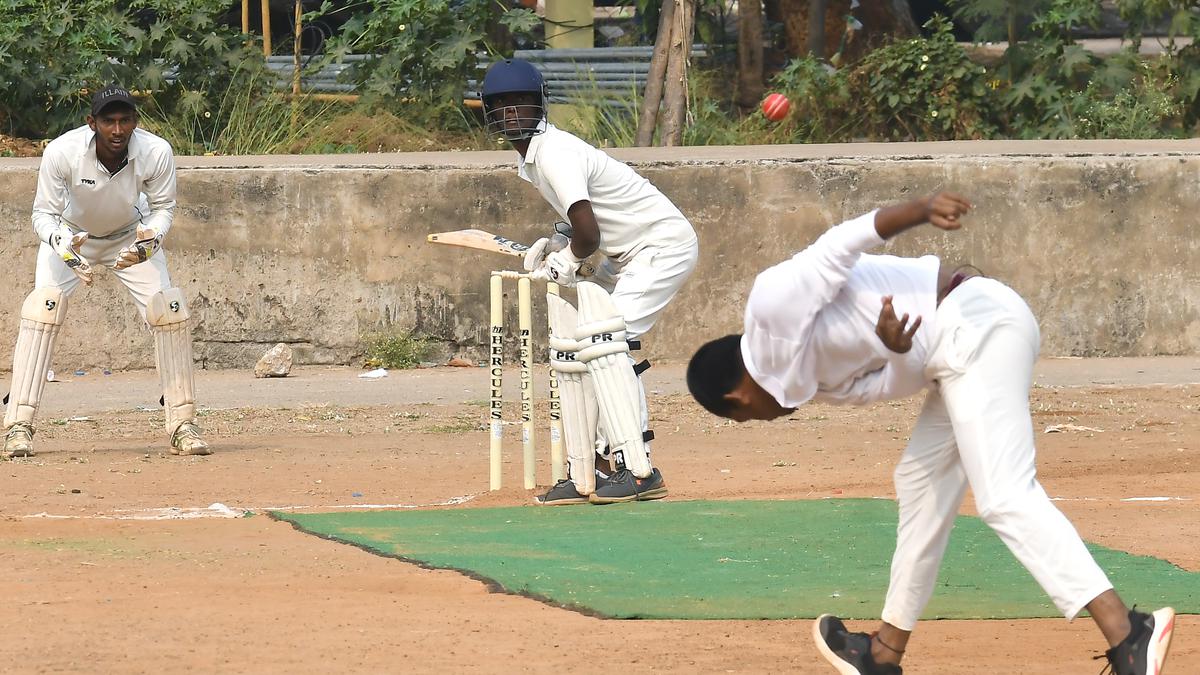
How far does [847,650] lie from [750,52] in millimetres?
14364

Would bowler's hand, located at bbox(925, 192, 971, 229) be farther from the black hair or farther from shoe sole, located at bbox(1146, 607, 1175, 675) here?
shoe sole, located at bbox(1146, 607, 1175, 675)

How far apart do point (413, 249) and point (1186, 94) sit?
7.53 metres

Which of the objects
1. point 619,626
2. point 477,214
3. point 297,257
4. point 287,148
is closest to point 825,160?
A: point 477,214

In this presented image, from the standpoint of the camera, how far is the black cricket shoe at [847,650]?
473 cm

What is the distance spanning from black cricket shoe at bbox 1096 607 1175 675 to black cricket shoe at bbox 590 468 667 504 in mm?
3793

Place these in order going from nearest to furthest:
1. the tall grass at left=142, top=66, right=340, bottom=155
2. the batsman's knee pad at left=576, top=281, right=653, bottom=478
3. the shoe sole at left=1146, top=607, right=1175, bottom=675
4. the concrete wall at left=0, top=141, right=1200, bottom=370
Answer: the shoe sole at left=1146, top=607, right=1175, bottom=675
the batsman's knee pad at left=576, top=281, right=653, bottom=478
the concrete wall at left=0, top=141, right=1200, bottom=370
the tall grass at left=142, top=66, right=340, bottom=155

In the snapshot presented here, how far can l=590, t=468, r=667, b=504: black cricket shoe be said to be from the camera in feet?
26.0

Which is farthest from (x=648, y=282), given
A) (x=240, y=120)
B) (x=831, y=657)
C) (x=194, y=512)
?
(x=240, y=120)

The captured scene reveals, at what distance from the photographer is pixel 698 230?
13.3 meters

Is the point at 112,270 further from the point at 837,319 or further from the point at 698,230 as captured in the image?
the point at 837,319

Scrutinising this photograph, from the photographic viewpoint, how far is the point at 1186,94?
16.3 m

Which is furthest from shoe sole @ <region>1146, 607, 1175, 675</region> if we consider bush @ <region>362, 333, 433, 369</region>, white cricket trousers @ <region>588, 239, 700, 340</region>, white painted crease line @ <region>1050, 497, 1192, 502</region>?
bush @ <region>362, 333, 433, 369</region>

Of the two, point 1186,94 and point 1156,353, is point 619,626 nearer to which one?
point 1156,353

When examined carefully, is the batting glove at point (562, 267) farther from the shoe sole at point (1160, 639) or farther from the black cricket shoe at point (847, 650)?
the shoe sole at point (1160, 639)
